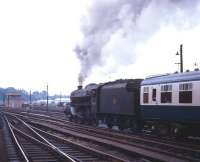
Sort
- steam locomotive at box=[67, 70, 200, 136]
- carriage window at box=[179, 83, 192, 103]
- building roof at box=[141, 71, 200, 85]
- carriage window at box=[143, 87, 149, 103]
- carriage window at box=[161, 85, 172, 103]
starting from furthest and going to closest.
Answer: carriage window at box=[143, 87, 149, 103], carriage window at box=[161, 85, 172, 103], steam locomotive at box=[67, 70, 200, 136], carriage window at box=[179, 83, 192, 103], building roof at box=[141, 71, 200, 85]

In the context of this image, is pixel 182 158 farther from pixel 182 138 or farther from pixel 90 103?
pixel 90 103

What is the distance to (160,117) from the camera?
71.4ft

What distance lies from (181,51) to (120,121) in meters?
14.5

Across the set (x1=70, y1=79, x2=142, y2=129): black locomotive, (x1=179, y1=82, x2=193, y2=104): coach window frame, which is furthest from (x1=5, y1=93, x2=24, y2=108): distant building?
(x1=179, y1=82, x2=193, y2=104): coach window frame

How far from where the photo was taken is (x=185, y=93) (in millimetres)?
19375

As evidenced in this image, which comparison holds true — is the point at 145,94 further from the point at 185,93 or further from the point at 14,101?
the point at 14,101

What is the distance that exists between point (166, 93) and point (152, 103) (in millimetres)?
1628

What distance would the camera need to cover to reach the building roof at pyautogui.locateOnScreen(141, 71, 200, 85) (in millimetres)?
18938

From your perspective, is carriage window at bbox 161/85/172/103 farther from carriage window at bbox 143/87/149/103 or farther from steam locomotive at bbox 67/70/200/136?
carriage window at bbox 143/87/149/103

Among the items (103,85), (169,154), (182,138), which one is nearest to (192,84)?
(182,138)

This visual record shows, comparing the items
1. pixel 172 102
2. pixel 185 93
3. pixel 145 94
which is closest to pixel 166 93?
pixel 172 102

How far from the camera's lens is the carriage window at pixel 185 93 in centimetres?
1905

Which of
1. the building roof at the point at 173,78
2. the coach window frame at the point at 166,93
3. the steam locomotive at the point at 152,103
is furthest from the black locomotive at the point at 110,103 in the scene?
the coach window frame at the point at 166,93

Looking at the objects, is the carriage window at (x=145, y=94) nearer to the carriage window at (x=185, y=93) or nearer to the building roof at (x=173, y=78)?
the building roof at (x=173, y=78)
